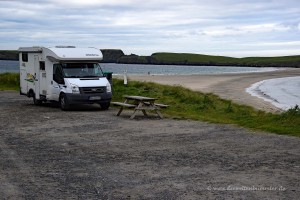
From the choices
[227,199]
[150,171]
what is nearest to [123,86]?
[150,171]

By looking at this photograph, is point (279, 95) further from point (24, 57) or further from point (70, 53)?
point (24, 57)

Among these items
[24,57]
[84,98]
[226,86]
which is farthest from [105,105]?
[226,86]

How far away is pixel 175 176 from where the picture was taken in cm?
779

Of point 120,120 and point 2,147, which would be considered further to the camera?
point 120,120

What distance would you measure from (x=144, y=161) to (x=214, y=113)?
8.99 metres

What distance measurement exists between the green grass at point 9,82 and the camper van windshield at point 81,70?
15.4 metres

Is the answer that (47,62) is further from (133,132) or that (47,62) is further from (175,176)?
(175,176)

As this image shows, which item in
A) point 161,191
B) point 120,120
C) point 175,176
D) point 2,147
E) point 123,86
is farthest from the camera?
point 123,86

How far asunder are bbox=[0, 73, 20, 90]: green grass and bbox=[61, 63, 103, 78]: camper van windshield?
A: 15408mm

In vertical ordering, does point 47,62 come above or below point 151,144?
above

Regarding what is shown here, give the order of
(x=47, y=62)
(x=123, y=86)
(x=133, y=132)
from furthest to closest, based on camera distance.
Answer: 1. (x=123, y=86)
2. (x=47, y=62)
3. (x=133, y=132)

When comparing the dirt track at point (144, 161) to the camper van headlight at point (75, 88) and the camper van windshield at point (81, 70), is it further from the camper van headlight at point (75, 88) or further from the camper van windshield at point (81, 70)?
the camper van windshield at point (81, 70)

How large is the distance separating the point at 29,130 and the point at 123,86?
13990mm

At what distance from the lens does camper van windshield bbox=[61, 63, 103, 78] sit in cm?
1916
